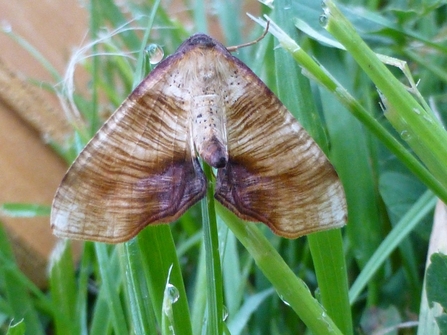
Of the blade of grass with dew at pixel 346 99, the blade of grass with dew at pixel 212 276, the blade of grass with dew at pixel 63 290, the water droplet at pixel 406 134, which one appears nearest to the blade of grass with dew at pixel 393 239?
the blade of grass with dew at pixel 346 99

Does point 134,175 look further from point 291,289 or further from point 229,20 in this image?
point 229,20

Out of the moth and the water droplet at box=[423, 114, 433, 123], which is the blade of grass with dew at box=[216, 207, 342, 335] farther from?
the water droplet at box=[423, 114, 433, 123]

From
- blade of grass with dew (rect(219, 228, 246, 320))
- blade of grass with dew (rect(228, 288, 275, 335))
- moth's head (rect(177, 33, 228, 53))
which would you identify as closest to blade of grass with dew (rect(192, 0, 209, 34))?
moth's head (rect(177, 33, 228, 53))


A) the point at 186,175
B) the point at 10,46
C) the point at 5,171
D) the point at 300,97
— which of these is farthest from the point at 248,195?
the point at 10,46

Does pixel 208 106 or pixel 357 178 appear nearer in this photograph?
pixel 208 106

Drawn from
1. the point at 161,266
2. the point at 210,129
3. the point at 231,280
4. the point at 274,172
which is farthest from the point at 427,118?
the point at 231,280

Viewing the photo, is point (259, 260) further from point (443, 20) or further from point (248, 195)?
point (443, 20)
